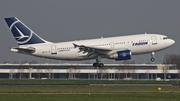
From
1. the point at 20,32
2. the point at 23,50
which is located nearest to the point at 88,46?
the point at 23,50

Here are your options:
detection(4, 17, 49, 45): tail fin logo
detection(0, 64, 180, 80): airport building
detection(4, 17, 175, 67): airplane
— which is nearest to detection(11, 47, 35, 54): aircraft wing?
detection(4, 17, 175, 67): airplane

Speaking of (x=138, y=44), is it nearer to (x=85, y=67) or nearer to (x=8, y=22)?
(x=8, y=22)

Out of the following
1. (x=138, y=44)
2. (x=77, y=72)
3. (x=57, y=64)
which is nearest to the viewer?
(x=138, y=44)

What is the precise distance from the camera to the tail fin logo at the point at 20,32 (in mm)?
75250

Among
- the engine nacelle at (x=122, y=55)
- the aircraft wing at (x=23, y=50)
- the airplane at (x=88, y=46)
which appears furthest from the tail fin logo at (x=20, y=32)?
the engine nacelle at (x=122, y=55)

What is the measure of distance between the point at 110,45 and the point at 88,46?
349cm

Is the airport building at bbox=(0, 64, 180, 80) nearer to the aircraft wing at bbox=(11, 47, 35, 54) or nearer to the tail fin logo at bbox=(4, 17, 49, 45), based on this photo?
the tail fin logo at bbox=(4, 17, 49, 45)

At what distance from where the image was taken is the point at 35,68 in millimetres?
160250

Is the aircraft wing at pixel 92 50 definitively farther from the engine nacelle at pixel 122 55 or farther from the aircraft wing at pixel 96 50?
the engine nacelle at pixel 122 55

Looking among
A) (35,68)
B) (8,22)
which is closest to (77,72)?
(35,68)

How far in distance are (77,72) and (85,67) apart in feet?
20.7

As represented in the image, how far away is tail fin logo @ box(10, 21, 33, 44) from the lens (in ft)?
247

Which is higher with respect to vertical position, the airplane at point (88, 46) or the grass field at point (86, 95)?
the airplane at point (88, 46)

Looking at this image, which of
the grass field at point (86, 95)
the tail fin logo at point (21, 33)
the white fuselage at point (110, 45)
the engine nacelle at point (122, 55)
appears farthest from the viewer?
the tail fin logo at point (21, 33)
